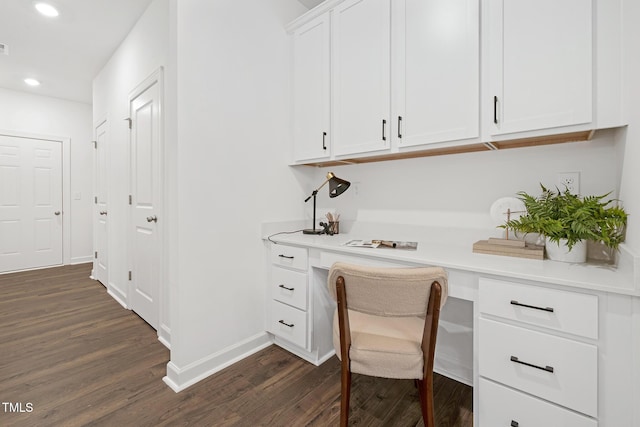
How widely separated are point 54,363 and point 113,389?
2.11 feet

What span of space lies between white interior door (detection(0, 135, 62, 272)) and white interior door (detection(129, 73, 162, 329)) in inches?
118

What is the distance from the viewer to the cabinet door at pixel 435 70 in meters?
1.45

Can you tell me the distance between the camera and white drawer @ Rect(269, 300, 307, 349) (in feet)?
6.17

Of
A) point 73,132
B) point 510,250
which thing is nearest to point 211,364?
point 510,250

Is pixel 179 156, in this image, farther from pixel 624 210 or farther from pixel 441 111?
pixel 624 210

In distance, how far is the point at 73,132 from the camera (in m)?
4.72

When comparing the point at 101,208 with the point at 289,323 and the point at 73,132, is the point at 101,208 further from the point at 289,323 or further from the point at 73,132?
the point at 289,323

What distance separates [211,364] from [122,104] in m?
2.77

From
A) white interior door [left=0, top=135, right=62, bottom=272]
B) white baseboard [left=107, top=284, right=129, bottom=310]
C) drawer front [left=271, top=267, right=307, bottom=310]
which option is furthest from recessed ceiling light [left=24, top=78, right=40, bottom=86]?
drawer front [left=271, top=267, right=307, bottom=310]

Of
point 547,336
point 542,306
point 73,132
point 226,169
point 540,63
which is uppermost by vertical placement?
point 73,132

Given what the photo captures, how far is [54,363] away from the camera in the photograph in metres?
1.90

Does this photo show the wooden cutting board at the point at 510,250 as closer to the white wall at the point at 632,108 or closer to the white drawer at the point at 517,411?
the white wall at the point at 632,108

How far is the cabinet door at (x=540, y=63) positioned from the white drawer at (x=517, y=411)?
3.73 feet

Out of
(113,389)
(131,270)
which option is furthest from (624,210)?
(131,270)
